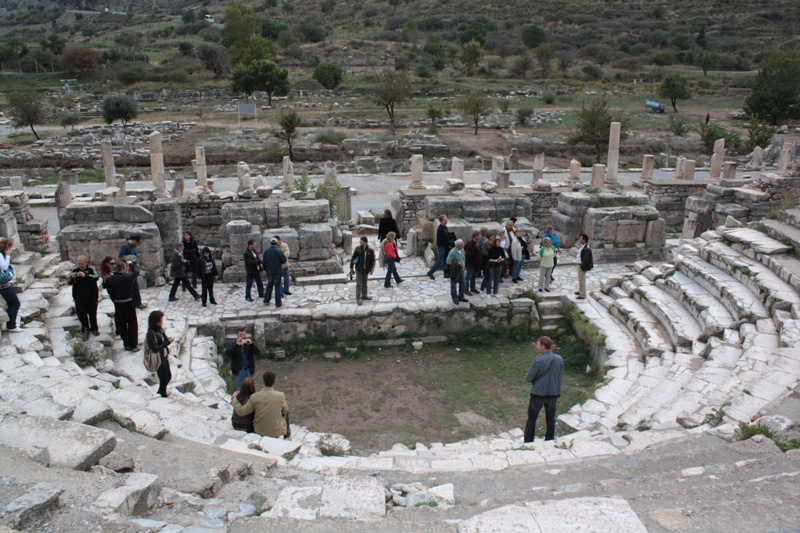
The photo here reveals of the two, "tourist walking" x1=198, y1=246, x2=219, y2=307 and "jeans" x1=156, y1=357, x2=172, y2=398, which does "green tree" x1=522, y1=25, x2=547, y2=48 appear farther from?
"jeans" x1=156, y1=357, x2=172, y2=398

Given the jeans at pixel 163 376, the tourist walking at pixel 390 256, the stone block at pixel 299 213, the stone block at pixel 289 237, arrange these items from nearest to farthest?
the jeans at pixel 163 376 → the tourist walking at pixel 390 256 → the stone block at pixel 289 237 → the stone block at pixel 299 213

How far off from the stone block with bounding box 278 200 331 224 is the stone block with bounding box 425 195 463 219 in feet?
7.74

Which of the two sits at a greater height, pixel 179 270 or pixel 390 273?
pixel 179 270

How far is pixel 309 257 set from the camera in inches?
500

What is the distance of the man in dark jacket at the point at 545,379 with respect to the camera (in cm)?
693

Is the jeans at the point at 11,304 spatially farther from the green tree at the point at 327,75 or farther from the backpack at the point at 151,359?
the green tree at the point at 327,75

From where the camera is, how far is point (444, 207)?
13.7 metres

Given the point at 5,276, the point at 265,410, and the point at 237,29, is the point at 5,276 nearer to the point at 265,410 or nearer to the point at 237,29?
the point at 265,410

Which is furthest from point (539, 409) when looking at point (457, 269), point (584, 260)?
point (584, 260)

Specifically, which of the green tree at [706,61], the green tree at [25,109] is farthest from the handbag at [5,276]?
the green tree at [706,61]

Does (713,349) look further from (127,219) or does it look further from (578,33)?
(578,33)

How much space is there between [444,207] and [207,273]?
5294 millimetres

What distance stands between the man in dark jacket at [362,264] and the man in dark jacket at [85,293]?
4063 millimetres

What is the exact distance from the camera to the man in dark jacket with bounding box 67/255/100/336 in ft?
28.8
